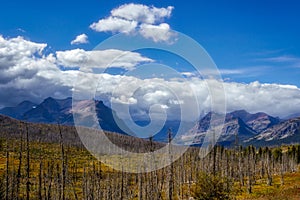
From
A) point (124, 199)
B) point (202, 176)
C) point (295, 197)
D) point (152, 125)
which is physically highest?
point (152, 125)

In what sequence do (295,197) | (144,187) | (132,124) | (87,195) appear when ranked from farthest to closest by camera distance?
(144,187)
(87,195)
(295,197)
(132,124)

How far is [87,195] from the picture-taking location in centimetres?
10006

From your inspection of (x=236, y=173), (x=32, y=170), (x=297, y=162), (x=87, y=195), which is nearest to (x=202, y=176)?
(x=87, y=195)

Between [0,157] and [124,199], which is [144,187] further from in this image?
[0,157]

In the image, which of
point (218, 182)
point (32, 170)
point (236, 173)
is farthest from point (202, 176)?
point (32, 170)

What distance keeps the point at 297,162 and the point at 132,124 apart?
172244 millimetres

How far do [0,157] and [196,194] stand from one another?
16897 cm

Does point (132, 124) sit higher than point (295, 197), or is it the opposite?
point (132, 124)

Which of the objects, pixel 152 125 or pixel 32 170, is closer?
pixel 152 125

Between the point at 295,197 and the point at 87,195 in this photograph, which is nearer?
the point at 295,197

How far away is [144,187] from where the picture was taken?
116125 mm

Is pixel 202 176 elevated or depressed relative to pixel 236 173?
elevated

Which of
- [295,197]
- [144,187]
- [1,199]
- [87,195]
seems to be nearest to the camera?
[295,197]

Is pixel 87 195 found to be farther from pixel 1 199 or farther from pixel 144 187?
pixel 1 199
